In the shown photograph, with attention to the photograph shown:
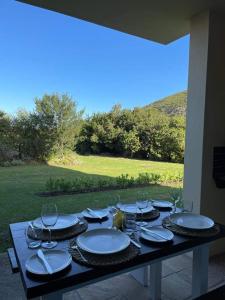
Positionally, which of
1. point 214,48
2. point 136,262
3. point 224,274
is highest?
point 214,48

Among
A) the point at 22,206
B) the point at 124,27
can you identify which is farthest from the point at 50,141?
the point at 124,27

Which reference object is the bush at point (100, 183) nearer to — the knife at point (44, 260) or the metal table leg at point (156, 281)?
the metal table leg at point (156, 281)

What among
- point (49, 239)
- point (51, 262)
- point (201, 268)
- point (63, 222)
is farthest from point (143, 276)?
point (51, 262)

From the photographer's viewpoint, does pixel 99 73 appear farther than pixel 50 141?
Yes

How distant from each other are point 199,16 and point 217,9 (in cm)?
15

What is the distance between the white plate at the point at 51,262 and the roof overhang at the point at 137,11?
73.5 inches

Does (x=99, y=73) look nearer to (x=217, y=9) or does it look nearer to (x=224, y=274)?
(x=217, y=9)

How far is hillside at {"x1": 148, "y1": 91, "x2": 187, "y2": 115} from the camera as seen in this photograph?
11.4 metres

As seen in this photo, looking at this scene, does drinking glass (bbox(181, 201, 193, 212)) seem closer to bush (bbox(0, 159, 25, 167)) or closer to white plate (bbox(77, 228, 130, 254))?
white plate (bbox(77, 228, 130, 254))

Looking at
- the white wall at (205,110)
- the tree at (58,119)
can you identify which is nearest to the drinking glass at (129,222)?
the white wall at (205,110)

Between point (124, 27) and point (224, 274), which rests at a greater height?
point (124, 27)

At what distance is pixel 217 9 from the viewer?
6.88ft

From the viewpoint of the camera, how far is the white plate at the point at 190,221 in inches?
51.4

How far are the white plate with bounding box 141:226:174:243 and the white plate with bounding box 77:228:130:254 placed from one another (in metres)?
0.11
